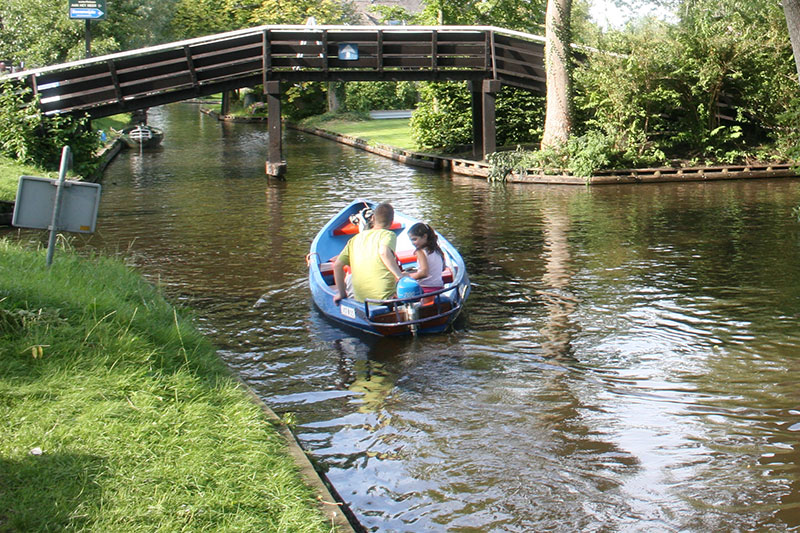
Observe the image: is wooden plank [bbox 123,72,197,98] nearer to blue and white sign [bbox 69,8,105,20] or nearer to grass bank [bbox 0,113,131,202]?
grass bank [bbox 0,113,131,202]

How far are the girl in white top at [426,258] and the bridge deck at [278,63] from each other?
575 inches

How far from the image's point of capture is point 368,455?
6.59 meters

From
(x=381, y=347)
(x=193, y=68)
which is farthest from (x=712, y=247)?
(x=193, y=68)

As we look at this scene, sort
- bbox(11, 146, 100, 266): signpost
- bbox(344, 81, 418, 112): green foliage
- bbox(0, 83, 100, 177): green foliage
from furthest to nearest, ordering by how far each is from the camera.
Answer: bbox(344, 81, 418, 112): green foliage → bbox(0, 83, 100, 177): green foliage → bbox(11, 146, 100, 266): signpost

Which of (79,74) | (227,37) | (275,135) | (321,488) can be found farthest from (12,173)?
(321,488)

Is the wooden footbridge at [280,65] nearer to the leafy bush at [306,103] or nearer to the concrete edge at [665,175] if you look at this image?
the concrete edge at [665,175]

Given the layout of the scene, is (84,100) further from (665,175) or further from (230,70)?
(665,175)

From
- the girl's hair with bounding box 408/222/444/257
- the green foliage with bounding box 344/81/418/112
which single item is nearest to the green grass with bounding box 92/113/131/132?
the green foliage with bounding box 344/81/418/112

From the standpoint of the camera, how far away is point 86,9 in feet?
91.8

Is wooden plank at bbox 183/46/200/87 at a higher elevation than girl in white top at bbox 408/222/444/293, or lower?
higher

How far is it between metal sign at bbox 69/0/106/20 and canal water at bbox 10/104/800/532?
12.3 m

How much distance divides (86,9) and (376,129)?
14.8 metres

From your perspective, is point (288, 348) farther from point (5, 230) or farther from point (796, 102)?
point (796, 102)

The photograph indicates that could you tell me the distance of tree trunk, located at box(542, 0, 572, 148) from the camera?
22812mm
